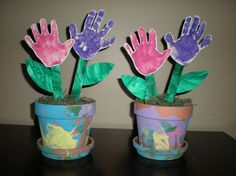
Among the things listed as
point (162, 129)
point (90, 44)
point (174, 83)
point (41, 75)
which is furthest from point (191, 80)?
point (41, 75)

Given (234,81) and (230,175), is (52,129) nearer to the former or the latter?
(230,175)

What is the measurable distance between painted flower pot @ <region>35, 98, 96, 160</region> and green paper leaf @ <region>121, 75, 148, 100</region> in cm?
11

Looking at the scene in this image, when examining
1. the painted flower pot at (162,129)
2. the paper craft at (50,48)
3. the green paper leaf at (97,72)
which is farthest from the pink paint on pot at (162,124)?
the paper craft at (50,48)

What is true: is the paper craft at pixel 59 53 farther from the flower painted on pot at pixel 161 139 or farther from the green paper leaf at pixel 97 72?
the flower painted on pot at pixel 161 139

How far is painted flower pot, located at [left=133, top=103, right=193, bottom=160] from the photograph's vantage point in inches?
19.5

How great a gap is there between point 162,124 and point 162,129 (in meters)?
0.01

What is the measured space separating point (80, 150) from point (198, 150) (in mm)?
324

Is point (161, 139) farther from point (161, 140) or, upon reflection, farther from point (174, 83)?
point (174, 83)

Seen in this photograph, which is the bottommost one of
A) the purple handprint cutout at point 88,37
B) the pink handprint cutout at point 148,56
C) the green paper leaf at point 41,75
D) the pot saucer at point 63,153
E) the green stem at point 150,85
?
the pot saucer at point 63,153

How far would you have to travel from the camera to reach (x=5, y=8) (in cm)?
72

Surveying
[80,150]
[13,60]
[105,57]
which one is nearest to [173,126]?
[80,150]

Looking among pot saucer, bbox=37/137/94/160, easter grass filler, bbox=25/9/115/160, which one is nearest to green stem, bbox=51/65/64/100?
easter grass filler, bbox=25/9/115/160

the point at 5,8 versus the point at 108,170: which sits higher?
the point at 5,8

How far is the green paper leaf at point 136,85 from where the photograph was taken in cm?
55
